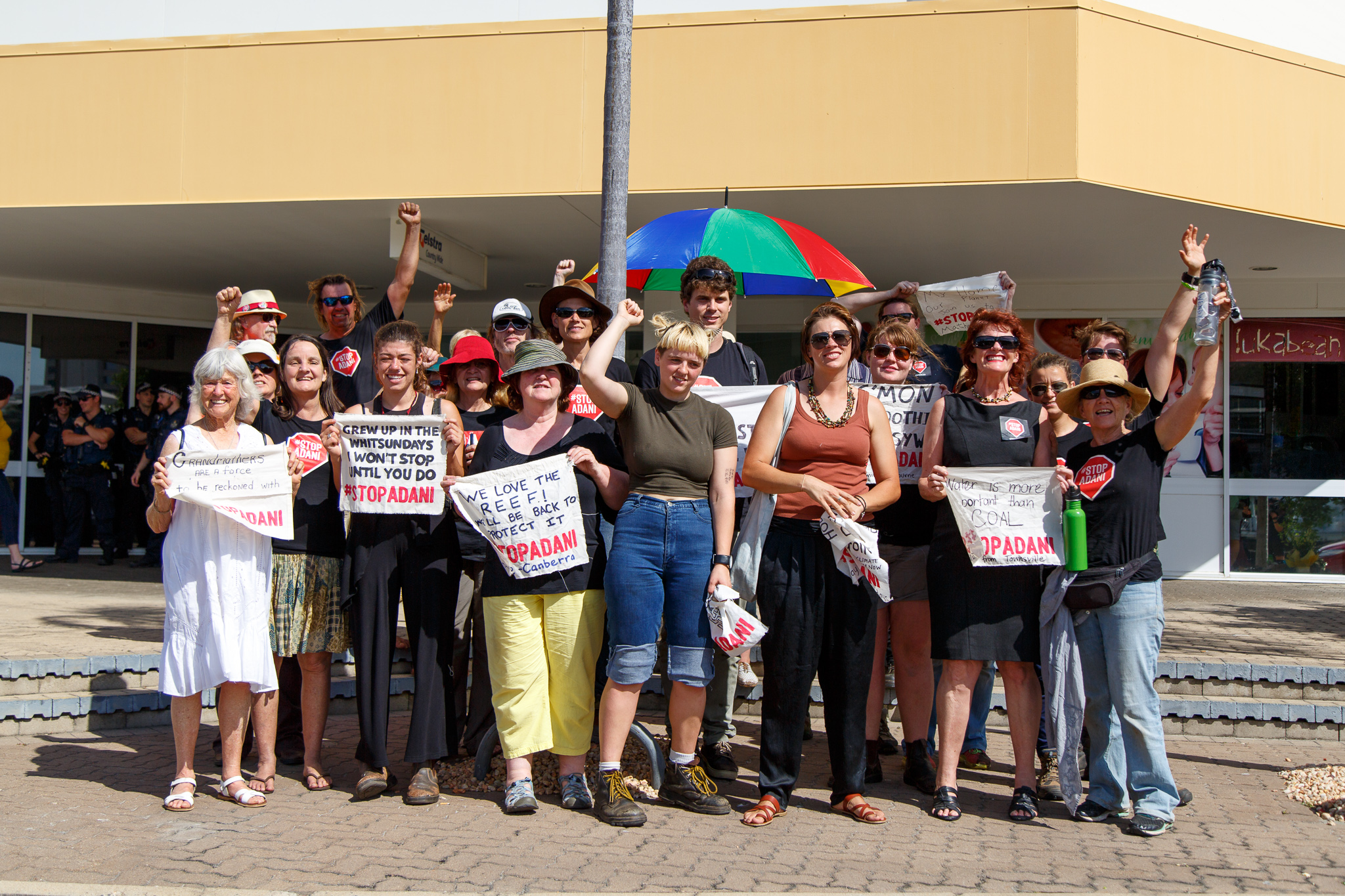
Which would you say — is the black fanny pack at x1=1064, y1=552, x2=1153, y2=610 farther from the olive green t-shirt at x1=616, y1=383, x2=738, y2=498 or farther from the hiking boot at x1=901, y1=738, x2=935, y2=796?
the olive green t-shirt at x1=616, y1=383, x2=738, y2=498

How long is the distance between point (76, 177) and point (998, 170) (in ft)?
25.4

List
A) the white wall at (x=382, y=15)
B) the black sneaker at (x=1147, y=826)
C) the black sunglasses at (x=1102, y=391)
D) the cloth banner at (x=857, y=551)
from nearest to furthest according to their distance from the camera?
the cloth banner at (x=857, y=551) < the black sneaker at (x=1147, y=826) < the black sunglasses at (x=1102, y=391) < the white wall at (x=382, y=15)

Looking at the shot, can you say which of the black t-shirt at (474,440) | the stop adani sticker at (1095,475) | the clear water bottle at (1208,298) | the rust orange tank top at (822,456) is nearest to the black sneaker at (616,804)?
the black t-shirt at (474,440)

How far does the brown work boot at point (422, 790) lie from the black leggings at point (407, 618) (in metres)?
0.07

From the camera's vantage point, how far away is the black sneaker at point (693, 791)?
4.80m

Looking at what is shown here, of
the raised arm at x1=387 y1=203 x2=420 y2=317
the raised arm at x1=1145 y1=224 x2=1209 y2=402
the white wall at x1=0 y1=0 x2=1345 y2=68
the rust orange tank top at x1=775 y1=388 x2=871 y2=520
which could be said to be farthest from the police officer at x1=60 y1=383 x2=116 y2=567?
the raised arm at x1=1145 y1=224 x2=1209 y2=402

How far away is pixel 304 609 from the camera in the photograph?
509 centimetres

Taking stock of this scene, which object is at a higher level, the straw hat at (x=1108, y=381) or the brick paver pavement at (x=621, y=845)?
the straw hat at (x=1108, y=381)

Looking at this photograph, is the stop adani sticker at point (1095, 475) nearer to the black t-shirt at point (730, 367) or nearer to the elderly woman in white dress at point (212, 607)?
the black t-shirt at point (730, 367)

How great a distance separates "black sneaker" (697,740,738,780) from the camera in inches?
209

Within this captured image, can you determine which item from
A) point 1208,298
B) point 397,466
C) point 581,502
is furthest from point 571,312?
point 1208,298

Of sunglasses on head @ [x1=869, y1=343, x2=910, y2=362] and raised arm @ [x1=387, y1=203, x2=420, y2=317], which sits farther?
raised arm @ [x1=387, y1=203, x2=420, y2=317]

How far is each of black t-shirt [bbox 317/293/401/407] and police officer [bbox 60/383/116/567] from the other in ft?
24.0

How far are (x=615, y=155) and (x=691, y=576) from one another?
2752 mm
